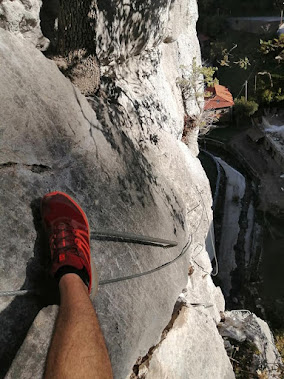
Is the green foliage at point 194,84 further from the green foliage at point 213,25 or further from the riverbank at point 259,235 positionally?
the green foliage at point 213,25

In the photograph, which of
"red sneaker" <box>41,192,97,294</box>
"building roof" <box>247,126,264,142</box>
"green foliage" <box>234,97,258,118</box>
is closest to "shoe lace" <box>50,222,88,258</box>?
"red sneaker" <box>41,192,97,294</box>

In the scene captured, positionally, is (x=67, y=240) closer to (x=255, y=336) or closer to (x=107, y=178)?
(x=107, y=178)

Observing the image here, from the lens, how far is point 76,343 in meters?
1.95

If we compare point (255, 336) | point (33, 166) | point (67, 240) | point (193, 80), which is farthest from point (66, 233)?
point (255, 336)

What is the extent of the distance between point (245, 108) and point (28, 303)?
17419 mm

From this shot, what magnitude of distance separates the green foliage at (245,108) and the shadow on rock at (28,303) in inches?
668

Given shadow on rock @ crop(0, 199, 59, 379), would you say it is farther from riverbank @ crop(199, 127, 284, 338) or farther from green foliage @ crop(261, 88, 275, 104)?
green foliage @ crop(261, 88, 275, 104)

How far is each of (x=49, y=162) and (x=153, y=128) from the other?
6.46ft

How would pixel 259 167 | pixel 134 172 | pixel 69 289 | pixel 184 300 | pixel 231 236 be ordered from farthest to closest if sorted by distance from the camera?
1. pixel 259 167
2. pixel 231 236
3. pixel 184 300
4. pixel 134 172
5. pixel 69 289

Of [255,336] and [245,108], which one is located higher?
[255,336]

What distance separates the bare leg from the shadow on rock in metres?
0.22

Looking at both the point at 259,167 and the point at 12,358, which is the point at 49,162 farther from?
the point at 259,167

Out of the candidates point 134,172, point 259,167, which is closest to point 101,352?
point 134,172

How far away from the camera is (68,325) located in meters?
2.03
